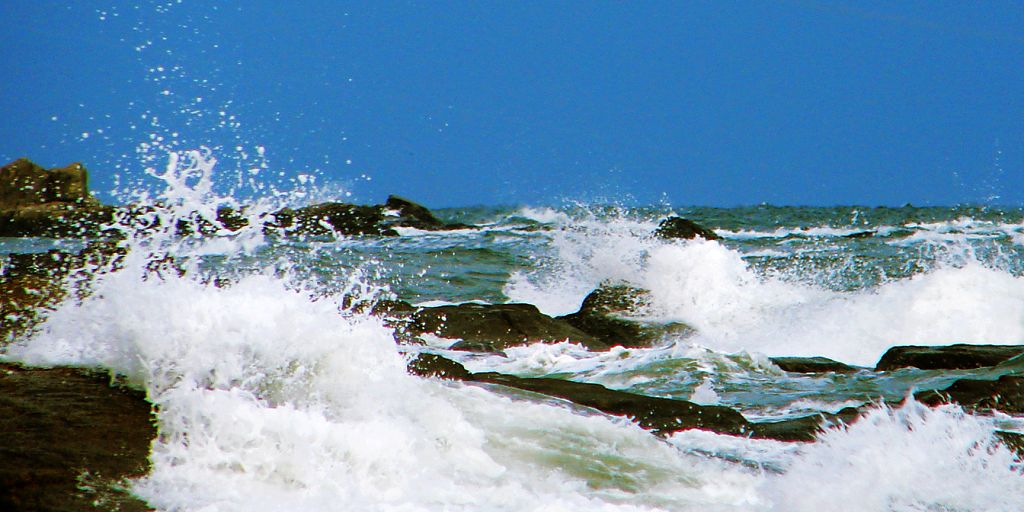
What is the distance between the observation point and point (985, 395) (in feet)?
23.2

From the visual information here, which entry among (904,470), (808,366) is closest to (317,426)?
(904,470)

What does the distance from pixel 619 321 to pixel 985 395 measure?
4.55m

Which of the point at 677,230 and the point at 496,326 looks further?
the point at 677,230

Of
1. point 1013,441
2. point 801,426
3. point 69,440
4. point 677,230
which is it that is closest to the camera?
point 69,440

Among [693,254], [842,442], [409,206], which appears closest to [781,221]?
[409,206]

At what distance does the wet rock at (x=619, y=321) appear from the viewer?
35.0 ft

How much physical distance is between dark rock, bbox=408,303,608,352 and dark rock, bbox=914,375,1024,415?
3551 mm

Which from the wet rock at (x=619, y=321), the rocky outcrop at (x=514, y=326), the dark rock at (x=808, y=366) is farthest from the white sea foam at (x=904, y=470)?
the wet rock at (x=619, y=321)

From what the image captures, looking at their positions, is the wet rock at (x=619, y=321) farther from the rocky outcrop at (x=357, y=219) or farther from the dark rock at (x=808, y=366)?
the rocky outcrop at (x=357, y=219)

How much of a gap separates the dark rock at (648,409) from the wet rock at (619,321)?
3.87m

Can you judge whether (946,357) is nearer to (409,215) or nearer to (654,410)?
(654,410)

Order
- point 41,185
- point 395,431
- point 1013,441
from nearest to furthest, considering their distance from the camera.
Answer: point 395,431, point 1013,441, point 41,185

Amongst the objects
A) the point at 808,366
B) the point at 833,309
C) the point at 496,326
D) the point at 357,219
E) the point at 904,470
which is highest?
the point at 357,219

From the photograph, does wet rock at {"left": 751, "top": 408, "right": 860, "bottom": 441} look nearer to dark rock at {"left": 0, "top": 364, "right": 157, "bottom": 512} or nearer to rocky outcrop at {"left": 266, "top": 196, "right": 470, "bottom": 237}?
dark rock at {"left": 0, "top": 364, "right": 157, "bottom": 512}
